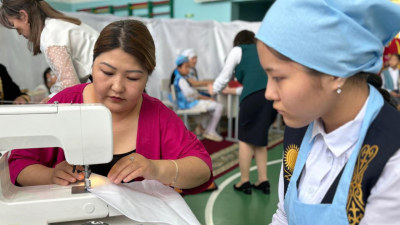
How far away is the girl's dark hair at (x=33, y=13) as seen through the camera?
4.91 ft

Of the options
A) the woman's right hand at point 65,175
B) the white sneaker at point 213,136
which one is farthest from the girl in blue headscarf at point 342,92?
the white sneaker at point 213,136

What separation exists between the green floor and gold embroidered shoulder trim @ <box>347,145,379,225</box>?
168 cm

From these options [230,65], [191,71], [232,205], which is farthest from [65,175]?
[191,71]

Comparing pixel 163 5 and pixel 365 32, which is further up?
pixel 365 32

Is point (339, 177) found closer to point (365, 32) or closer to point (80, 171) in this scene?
point (365, 32)

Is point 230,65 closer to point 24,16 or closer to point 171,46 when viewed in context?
point 24,16


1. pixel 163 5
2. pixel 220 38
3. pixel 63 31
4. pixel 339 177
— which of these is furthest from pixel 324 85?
pixel 163 5

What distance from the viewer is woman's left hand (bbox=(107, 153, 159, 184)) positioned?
3.21 ft

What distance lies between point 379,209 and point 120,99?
2.70ft

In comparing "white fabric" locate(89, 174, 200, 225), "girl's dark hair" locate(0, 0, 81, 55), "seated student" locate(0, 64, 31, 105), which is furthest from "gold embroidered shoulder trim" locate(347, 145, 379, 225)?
"seated student" locate(0, 64, 31, 105)

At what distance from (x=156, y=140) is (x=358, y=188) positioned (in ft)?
2.34

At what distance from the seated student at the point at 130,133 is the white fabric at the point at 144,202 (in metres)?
0.04

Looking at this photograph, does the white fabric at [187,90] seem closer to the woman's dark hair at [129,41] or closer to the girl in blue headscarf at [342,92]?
the woman's dark hair at [129,41]

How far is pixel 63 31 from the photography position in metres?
1.64
